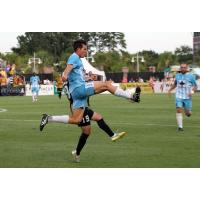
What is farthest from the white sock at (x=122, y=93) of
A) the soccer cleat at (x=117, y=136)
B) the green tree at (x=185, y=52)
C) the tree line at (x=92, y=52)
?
the green tree at (x=185, y=52)

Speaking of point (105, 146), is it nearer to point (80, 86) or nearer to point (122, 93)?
point (122, 93)

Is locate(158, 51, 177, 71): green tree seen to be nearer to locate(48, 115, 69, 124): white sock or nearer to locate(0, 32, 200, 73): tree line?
locate(0, 32, 200, 73): tree line

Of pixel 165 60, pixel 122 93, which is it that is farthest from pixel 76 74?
pixel 165 60

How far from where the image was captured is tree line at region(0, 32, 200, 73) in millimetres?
99375

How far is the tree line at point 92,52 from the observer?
326 ft

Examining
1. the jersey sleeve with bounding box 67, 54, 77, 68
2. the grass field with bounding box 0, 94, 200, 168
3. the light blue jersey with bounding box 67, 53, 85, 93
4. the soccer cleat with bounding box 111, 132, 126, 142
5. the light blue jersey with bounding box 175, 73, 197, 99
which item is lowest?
the grass field with bounding box 0, 94, 200, 168

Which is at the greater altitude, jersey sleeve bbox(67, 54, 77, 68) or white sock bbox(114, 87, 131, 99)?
jersey sleeve bbox(67, 54, 77, 68)

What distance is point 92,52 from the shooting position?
11631cm

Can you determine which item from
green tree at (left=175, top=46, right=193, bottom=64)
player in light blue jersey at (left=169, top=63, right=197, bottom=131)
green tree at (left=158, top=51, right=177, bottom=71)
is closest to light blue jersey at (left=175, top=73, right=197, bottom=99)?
player in light blue jersey at (left=169, top=63, right=197, bottom=131)

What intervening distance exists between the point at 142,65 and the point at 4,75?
170ft

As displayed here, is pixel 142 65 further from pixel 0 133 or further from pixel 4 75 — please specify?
pixel 0 133

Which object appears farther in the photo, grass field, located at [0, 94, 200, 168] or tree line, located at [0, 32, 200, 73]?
tree line, located at [0, 32, 200, 73]

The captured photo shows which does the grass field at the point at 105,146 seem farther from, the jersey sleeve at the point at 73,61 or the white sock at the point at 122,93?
the jersey sleeve at the point at 73,61

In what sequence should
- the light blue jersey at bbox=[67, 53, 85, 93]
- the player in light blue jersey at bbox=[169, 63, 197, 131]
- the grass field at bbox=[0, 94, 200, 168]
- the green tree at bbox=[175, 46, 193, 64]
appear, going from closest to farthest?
the grass field at bbox=[0, 94, 200, 168] < the light blue jersey at bbox=[67, 53, 85, 93] < the player in light blue jersey at bbox=[169, 63, 197, 131] < the green tree at bbox=[175, 46, 193, 64]
